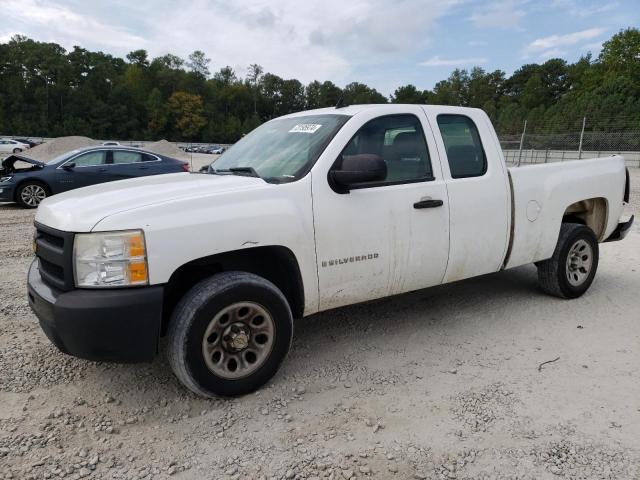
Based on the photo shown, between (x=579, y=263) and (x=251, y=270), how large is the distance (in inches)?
141

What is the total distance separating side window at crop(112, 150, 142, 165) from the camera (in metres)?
11.7

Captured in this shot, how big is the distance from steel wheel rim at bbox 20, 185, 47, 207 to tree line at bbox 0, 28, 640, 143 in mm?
54751

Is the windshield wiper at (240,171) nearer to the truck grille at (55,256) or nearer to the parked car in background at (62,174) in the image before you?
the truck grille at (55,256)

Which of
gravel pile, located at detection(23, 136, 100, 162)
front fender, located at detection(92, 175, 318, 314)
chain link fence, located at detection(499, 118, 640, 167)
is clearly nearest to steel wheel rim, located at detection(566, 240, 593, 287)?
front fender, located at detection(92, 175, 318, 314)

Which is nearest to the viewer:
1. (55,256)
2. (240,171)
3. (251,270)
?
(55,256)

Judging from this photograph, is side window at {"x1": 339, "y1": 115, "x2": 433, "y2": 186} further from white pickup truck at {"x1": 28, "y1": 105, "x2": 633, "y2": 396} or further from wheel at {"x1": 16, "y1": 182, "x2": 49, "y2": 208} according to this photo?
wheel at {"x1": 16, "y1": 182, "x2": 49, "y2": 208}

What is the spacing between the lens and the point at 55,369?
3.47 meters

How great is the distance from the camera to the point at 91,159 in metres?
11.5

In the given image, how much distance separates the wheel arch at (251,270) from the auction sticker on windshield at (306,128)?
3.39 feet

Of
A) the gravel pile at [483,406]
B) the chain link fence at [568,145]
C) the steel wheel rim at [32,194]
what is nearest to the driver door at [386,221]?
the gravel pile at [483,406]

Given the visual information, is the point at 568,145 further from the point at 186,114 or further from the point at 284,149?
the point at 186,114

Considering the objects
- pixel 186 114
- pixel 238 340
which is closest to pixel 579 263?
pixel 238 340

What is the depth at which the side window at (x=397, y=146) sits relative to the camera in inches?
143

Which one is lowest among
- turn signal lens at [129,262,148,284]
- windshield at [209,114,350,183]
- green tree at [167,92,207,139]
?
turn signal lens at [129,262,148,284]
